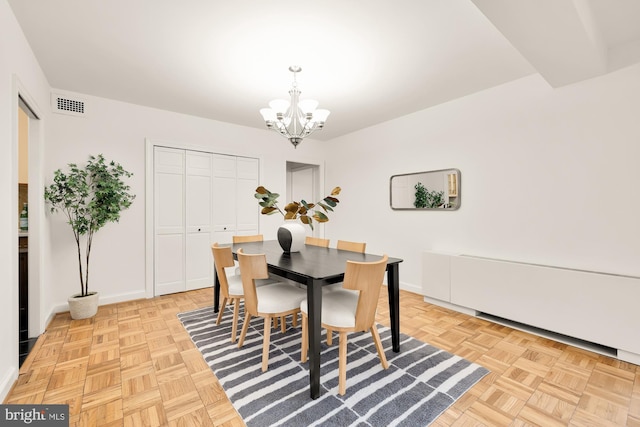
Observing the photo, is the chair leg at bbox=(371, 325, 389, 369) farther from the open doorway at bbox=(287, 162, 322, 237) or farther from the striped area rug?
the open doorway at bbox=(287, 162, 322, 237)

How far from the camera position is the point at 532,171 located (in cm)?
288

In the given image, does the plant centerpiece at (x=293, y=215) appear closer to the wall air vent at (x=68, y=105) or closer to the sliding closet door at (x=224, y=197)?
the sliding closet door at (x=224, y=197)

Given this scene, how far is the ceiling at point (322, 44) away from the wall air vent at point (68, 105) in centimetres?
12

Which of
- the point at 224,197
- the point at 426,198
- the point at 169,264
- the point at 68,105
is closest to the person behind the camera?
the point at 68,105

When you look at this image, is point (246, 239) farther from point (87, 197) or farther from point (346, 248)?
point (87, 197)

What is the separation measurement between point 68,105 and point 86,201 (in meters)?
1.11

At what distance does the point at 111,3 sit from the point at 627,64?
3.91 metres

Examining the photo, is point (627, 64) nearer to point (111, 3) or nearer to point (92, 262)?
point (111, 3)

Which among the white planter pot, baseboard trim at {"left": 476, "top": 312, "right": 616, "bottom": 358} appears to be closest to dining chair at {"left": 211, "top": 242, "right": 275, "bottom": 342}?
the white planter pot

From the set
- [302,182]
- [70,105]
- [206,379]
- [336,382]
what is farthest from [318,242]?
[70,105]

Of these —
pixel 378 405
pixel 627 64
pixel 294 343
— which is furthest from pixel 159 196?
pixel 627 64

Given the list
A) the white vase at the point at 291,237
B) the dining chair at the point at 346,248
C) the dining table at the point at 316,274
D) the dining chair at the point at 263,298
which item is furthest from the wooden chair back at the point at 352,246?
the dining chair at the point at 263,298

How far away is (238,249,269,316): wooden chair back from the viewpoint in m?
2.09

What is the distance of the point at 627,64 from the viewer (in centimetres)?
233
